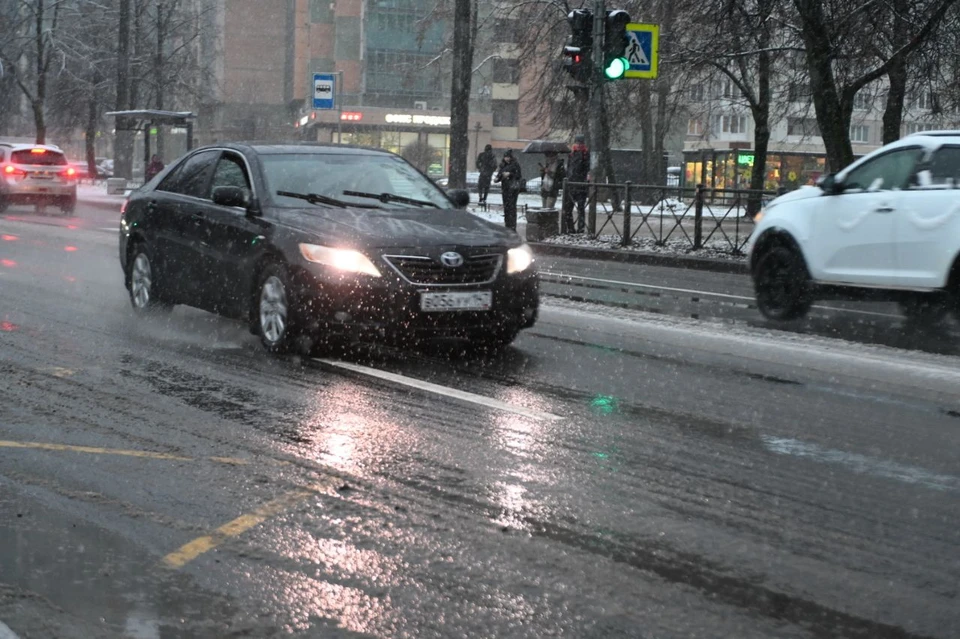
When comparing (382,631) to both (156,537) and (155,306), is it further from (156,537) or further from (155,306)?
(155,306)

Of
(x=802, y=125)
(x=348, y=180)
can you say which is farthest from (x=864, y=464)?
(x=802, y=125)

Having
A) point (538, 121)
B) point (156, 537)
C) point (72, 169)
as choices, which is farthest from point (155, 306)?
point (538, 121)

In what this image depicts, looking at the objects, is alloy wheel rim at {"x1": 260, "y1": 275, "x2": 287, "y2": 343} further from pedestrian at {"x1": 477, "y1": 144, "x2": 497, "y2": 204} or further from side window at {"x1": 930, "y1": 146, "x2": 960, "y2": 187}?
pedestrian at {"x1": 477, "y1": 144, "x2": 497, "y2": 204}

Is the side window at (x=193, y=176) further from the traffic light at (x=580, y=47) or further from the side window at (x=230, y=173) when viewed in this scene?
the traffic light at (x=580, y=47)

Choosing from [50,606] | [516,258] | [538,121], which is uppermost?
[538,121]

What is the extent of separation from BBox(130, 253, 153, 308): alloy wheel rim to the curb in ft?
33.7

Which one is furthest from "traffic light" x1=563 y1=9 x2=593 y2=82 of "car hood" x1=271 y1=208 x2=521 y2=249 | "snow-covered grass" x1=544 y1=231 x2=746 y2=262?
"car hood" x1=271 y1=208 x2=521 y2=249

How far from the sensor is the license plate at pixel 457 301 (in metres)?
8.23

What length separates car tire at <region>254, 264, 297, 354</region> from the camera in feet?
27.5

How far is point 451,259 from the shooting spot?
329 inches

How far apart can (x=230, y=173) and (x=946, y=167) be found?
550 cm

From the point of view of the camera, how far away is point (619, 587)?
4.00 metres

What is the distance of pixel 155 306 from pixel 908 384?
5953 millimetres

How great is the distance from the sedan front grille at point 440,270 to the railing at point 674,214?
36.4ft
